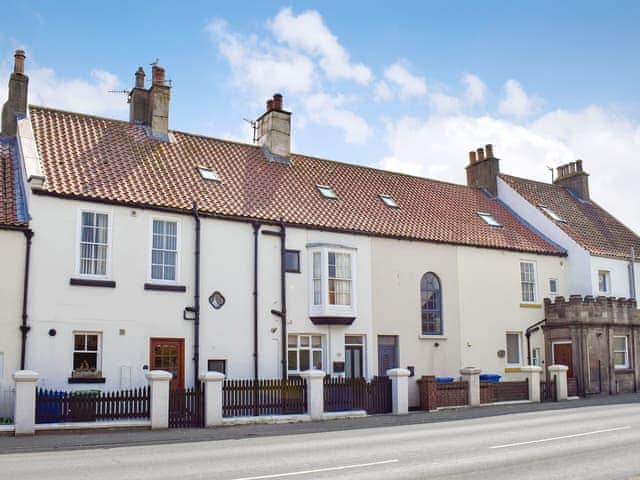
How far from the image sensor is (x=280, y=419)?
20.9m

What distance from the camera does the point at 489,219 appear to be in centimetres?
3353

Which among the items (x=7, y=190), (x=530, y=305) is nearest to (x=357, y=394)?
(x=530, y=305)

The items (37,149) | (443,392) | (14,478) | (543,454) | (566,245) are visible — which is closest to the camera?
(14,478)

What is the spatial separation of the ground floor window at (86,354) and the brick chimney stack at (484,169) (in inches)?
917

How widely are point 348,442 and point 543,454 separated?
4336 mm

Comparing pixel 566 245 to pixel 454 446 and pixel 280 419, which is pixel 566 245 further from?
pixel 454 446

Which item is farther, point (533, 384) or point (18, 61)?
point (533, 384)

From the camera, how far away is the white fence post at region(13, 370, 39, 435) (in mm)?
16938

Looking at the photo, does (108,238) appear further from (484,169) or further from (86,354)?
(484,169)

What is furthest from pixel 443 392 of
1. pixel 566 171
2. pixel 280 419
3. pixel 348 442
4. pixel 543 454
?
pixel 566 171

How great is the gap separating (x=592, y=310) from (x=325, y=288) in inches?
515

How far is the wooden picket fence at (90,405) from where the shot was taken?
1797 centimetres

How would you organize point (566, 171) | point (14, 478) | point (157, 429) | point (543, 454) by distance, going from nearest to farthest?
1. point (14, 478)
2. point (543, 454)
3. point (157, 429)
4. point (566, 171)

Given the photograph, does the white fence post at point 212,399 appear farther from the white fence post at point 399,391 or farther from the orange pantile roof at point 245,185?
the white fence post at point 399,391
